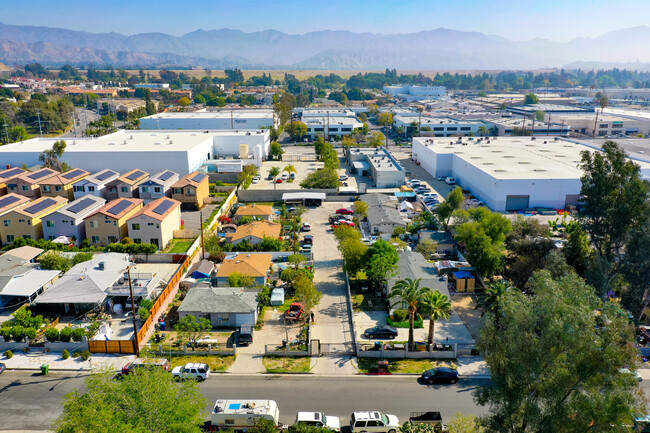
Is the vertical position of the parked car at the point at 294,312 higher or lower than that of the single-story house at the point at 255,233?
lower

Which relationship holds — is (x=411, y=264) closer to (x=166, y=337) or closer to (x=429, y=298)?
(x=429, y=298)

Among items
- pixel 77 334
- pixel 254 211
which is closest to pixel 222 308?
pixel 77 334

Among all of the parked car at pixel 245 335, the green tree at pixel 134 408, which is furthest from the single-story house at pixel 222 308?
the green tree at pixel 134 408

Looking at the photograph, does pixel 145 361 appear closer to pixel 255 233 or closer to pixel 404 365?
pixel 404 365

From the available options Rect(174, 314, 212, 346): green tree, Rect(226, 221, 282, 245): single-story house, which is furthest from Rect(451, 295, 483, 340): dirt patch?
Rect(226, 221, 282, 245): single-story house

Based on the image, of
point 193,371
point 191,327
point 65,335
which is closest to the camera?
point 193,371

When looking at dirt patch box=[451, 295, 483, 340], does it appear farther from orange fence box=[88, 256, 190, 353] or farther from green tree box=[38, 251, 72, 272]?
green tree box=[38, 251, 72, 272]

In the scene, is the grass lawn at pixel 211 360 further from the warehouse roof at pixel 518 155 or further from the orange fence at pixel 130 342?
the warehouse roof at pixel 518 155
